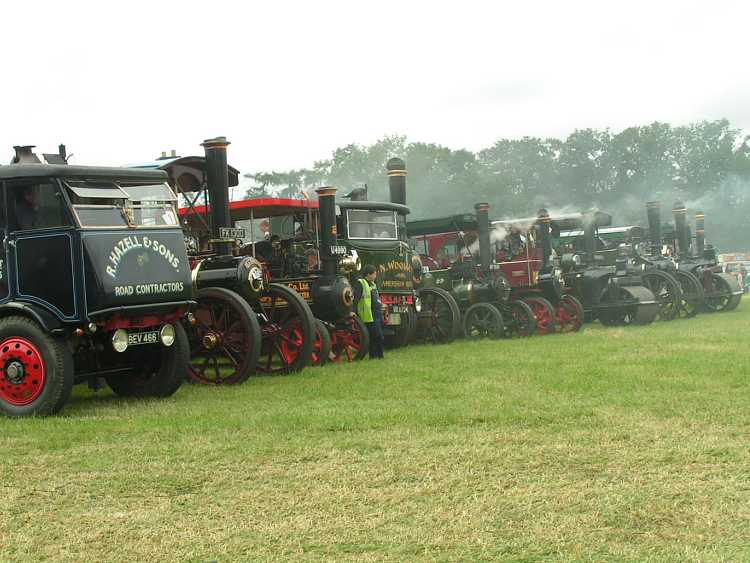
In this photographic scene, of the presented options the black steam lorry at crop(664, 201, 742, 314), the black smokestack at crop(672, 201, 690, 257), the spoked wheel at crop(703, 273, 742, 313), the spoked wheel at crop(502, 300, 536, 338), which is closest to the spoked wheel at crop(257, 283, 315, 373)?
the spoked wheel at crop(502, 300, 536, 338)

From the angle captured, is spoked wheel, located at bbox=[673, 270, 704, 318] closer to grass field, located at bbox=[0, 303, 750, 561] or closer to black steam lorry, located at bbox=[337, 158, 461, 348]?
black steam lorry, located at bbox=[337, 158, 461, 348]

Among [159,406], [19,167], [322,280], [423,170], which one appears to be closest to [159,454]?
[159,406]

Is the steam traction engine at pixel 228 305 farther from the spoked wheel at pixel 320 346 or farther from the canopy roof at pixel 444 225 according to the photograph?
the canopy roof at pixel 444 225

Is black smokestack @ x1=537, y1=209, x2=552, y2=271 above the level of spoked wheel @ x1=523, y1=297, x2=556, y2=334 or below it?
above

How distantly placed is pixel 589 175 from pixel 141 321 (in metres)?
44.2

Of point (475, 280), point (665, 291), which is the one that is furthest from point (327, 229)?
point (665, 291)

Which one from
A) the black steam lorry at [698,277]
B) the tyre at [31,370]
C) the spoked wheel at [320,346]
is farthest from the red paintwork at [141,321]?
the black steam lorry at [698,277]

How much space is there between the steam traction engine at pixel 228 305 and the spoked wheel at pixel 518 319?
6.30 m

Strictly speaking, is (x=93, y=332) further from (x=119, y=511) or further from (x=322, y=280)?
(x=322, y=280)

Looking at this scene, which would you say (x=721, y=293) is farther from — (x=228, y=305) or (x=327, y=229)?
(x=228, y=305)

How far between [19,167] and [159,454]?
2.98 metres

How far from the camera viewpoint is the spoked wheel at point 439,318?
15.9m

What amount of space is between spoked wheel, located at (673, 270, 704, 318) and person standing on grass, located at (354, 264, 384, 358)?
10430 mm

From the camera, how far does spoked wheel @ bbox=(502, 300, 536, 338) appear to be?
16.9m
